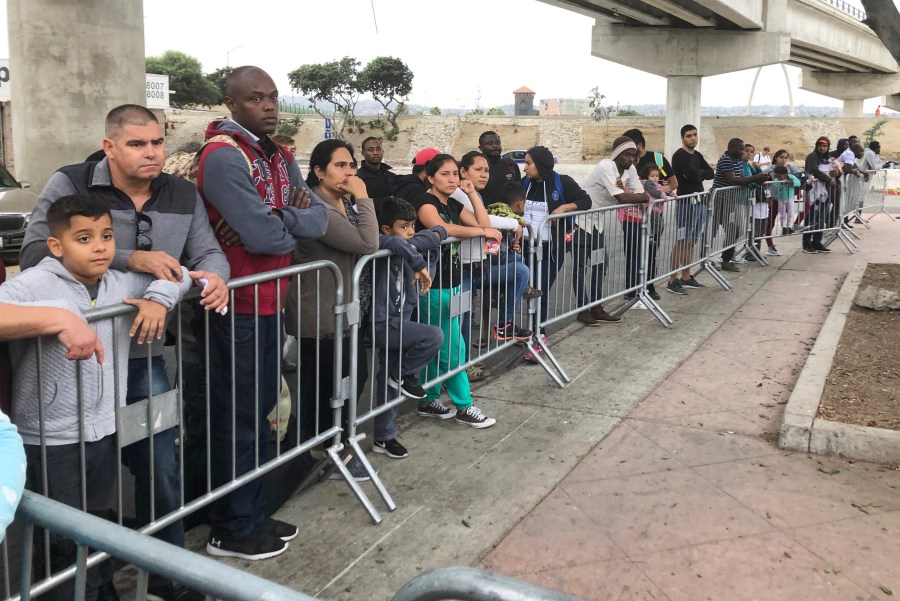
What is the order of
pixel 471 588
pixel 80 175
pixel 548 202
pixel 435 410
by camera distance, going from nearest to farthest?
pixel 471 588, pixel 80 175, pixel 435 410, pixel 548 202

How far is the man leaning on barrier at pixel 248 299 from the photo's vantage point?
150 inches

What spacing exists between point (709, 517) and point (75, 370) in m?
3.12

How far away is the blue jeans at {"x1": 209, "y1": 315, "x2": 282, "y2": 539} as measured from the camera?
390cm

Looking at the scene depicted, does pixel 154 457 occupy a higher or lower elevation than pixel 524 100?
lower

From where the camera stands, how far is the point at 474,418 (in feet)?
18.8

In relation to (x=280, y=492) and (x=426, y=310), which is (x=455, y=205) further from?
(x=280, y=492)

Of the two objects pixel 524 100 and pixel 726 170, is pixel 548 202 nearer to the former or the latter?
pixel 726 170

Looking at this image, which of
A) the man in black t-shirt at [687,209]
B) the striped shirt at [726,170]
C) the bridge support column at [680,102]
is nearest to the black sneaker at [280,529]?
the man in black t-shirt at [687,209]

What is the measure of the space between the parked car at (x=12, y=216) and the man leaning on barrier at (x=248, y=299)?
954cm

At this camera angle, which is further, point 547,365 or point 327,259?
point 547,365

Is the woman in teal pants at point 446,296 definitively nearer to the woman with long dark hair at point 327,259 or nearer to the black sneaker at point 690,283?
the woman with long dark hair at point 327,259

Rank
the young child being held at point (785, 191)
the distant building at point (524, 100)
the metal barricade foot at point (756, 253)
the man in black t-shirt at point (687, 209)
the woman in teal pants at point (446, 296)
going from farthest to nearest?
the distant building at point (524, 100), the young child being held at point (785, 191), the metal barricade foot at point (756, 253), the man in black t-shirt at point (687, 209), the woman in teal pants at point (446, 296)

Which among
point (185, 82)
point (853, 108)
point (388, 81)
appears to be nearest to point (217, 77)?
point (185, 82)

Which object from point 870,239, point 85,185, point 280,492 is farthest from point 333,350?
point 870,239
